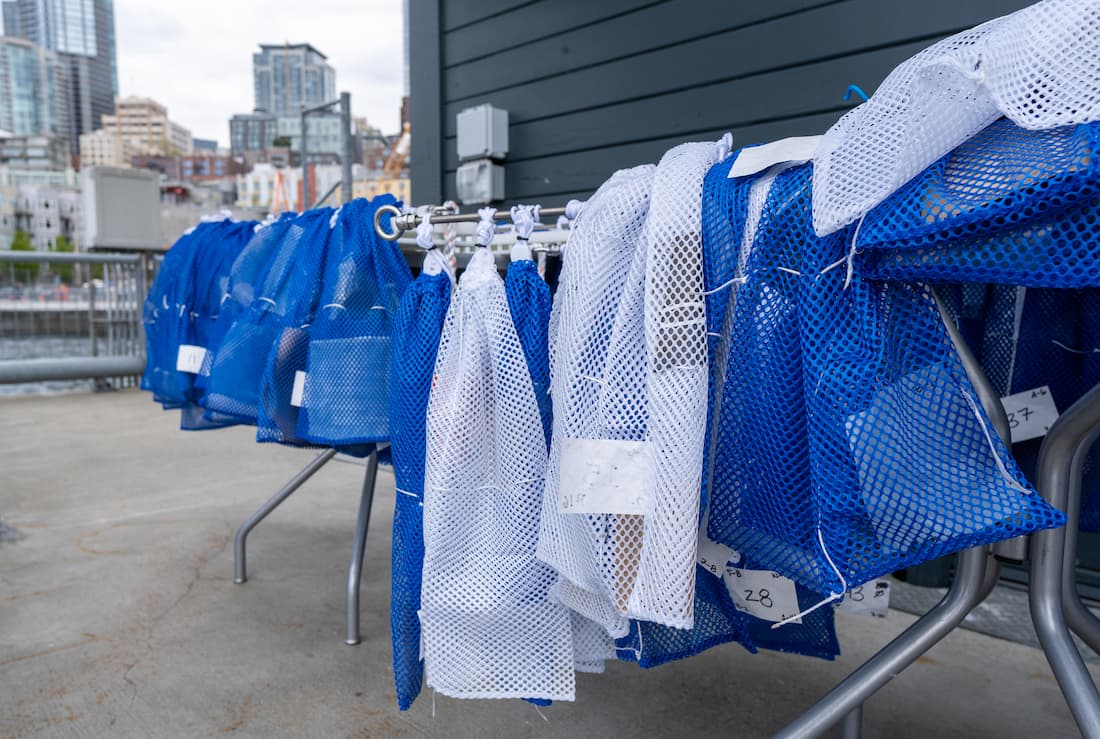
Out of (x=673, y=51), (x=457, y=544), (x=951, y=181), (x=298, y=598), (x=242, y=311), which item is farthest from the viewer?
(x=673, y=51)

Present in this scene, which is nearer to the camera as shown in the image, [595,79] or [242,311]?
[242,311]

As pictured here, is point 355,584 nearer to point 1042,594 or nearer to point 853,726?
point 853,726

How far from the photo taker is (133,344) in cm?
603

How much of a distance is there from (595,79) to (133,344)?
15.8ft

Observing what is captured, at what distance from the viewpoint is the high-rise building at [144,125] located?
8838cm

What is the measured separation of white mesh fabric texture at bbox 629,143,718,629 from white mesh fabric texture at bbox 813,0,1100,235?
165 millimetres

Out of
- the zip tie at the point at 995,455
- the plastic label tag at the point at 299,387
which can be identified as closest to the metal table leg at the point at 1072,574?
the zip tie at the point at 995,455

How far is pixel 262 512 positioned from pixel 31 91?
98.5 metres

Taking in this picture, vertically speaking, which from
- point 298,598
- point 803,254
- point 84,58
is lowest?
point 298,598

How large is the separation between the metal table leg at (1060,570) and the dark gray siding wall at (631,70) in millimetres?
1577

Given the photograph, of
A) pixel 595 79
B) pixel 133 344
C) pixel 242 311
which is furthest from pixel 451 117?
pixel 133 344

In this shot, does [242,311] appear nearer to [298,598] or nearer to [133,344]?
[298,598]

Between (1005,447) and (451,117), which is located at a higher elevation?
(451,117)

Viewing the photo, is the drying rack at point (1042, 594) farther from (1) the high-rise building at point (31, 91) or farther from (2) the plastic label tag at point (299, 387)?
(1) the high-rise building at point (31, 91)
